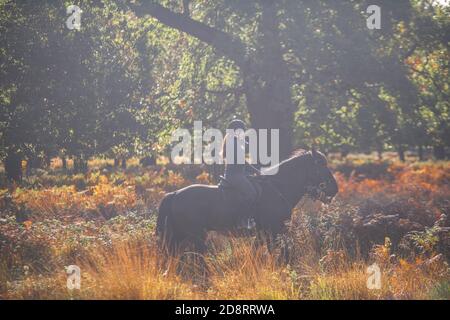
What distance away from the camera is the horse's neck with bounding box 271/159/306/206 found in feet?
37.4

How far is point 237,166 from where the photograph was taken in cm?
1041

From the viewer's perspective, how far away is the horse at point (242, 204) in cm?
1024

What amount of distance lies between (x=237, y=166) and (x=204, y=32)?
9552mm

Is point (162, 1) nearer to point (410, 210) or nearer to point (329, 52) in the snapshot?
point (329, 52)

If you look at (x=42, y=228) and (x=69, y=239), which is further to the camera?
(x=42, y=228)

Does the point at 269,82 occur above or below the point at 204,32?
below

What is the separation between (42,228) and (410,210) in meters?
8.77

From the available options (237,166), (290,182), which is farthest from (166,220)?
(290,182)

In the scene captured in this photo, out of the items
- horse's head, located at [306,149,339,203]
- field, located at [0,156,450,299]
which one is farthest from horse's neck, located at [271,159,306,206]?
field, located at [0,156,450,299]

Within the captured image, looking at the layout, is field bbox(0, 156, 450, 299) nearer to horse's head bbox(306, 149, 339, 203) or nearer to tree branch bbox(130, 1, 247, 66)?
horse's head bbox(306, 149, 339, 203)

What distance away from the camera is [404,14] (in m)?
18.8

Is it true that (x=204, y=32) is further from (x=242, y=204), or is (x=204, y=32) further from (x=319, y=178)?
(x=242, y=204)
